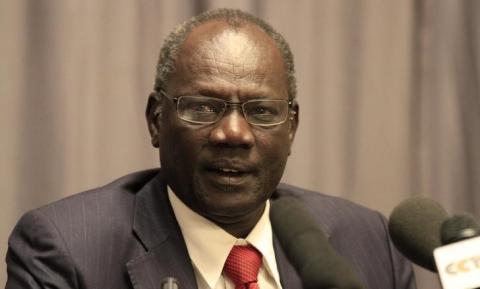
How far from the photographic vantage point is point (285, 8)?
3295 mm

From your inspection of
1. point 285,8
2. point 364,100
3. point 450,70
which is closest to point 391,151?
point 364,100

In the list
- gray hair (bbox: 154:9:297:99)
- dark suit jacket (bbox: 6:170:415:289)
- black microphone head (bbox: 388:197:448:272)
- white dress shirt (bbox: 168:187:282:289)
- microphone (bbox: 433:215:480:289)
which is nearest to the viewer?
microphone (bbox: 433:215:480:289)

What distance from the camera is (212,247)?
86.2 inches

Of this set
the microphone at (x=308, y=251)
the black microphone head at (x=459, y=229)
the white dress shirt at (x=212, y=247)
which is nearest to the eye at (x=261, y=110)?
the white dress shirt at (x=212, y=247)

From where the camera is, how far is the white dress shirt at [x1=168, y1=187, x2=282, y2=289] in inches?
84.9

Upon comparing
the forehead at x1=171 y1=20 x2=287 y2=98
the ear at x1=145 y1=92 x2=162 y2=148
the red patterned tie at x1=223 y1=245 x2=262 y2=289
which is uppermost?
the forehead at x1=171 y1=20 x2=287 y2=98

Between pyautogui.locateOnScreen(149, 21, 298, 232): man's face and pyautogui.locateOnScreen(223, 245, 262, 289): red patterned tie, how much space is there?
3.8 inches

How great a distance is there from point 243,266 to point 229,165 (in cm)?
29

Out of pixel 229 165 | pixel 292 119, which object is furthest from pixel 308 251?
pixel 292 119

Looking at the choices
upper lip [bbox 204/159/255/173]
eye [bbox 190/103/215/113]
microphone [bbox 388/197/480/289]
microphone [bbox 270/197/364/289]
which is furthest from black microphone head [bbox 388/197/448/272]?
eye [bbox 190/103/215/113]

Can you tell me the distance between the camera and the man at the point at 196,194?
2.08 metres

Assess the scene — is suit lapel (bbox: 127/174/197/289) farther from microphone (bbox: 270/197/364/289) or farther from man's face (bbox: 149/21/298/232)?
microphone (bbox: 270/197/364/289)

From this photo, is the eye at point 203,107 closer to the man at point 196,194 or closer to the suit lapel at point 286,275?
the man at point 196,194

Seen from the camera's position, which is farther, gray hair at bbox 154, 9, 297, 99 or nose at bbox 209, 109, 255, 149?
gray hair at bbox 154, 9, 297, 99
